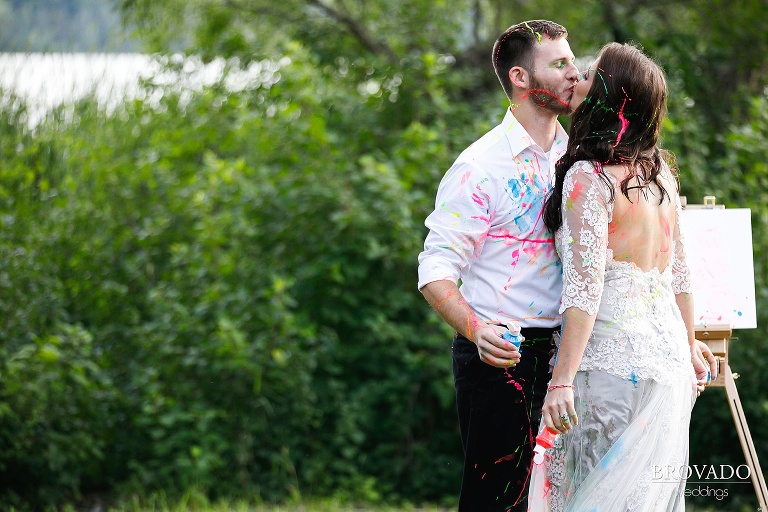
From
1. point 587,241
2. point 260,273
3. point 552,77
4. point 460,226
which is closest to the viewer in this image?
point 587,241

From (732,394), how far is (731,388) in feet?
0.07

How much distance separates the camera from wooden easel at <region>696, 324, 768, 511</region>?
3121 mm

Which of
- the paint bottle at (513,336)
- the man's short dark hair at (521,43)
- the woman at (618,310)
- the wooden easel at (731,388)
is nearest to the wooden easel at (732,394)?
the wooden easel at (731,388)

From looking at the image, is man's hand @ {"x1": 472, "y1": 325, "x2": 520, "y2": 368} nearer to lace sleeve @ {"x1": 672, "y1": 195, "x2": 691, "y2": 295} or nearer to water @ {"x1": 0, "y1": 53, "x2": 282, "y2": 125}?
lace sleeve @ {"x1": 672, "y1": 195, "x2": 691, "y2": 295}

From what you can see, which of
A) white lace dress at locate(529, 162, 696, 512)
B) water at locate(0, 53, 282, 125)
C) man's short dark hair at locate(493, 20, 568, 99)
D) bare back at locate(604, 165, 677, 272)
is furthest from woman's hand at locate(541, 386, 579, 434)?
water at locate(0, 53, 282, 125)

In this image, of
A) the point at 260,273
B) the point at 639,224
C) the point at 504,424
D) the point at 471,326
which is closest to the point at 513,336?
the point at 471,326

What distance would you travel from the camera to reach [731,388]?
10.5 ft

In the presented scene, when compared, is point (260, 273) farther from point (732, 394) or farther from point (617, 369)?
point (617, 369)

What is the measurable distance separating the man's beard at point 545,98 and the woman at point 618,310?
0.17m

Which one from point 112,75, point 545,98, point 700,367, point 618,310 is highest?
point 112,75

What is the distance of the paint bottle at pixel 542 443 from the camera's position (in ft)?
8.64

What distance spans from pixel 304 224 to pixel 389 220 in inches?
23.3

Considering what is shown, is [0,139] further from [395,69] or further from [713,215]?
[713,215]

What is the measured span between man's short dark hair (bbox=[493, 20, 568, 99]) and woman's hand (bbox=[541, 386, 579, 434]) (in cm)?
98
